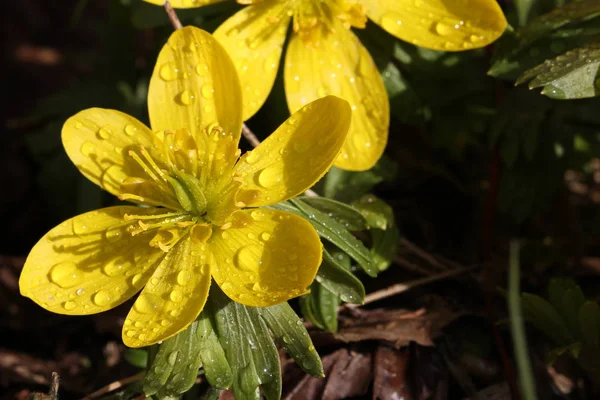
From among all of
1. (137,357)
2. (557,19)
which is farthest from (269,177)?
(557,19)

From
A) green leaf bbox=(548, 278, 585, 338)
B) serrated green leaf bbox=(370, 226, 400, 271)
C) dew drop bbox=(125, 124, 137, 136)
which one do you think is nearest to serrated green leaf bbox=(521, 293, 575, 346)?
green leaf bbox=(548, 278, 585, 338)

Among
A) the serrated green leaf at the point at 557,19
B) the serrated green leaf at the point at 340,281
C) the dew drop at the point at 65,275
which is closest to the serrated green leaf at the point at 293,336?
the serrated green leaf at the point at 340,281

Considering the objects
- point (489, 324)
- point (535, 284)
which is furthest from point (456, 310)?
point (535, 284)

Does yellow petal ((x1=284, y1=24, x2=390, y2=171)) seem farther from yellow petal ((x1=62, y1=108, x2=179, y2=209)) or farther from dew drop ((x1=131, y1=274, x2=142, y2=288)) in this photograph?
dew drop ((x1=131, y1=274, x2=142, y2=288))

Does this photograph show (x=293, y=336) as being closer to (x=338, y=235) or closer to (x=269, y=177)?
(x=338, y=235)

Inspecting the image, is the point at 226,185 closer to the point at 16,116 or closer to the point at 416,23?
the point at 416,23

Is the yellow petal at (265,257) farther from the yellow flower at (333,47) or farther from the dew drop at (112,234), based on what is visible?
the yellow flower at (333,47)
